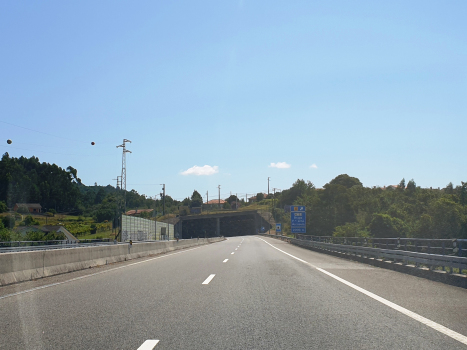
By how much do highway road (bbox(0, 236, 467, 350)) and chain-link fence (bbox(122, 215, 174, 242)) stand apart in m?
44.2

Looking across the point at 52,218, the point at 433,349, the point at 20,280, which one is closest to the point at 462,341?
the point at 433,349

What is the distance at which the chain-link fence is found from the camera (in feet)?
180

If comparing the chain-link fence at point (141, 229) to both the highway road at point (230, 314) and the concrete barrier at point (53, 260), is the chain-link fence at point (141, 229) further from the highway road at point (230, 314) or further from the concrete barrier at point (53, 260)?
the highway road at point (230, 314)

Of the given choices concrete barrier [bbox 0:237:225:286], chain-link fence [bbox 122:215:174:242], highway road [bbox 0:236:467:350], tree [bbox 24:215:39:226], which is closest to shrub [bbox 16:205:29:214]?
tree [bbox 24:215:39:226]

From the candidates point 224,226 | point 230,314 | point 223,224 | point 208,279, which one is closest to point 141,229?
point 208,279

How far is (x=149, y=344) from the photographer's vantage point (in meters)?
5.24

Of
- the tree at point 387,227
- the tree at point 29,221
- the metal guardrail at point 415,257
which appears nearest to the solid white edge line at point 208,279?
the metal guardrail at point 415,257

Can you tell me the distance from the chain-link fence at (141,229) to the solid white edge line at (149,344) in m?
49.4

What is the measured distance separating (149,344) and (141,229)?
58654 mm

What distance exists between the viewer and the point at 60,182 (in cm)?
9525

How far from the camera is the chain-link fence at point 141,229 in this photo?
5500 cm

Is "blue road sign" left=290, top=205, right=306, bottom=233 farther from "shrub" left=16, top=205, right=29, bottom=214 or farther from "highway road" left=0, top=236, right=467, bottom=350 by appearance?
"shrub" left=16, top=205, right=29, bottom=214

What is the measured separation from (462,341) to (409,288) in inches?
220

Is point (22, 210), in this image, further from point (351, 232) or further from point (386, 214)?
point (386, 214)
